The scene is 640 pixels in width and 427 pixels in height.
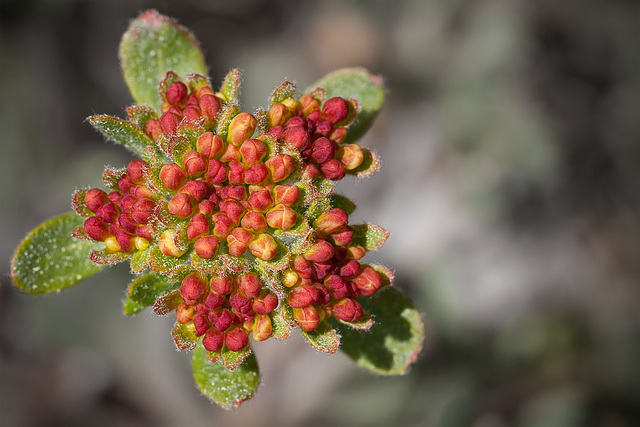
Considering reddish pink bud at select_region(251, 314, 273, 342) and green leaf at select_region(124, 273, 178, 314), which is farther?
green leaf at select_region(124, 273, 178, 314)

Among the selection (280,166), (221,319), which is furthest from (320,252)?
(221,319)

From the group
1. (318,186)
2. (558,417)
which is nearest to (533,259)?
(558,417)

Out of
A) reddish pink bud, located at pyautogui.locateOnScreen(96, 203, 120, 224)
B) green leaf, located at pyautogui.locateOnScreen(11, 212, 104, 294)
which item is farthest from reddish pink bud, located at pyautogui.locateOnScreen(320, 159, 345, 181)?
green leaf, located at pyautogui.locateOnScreen(11, 212, 104, 294)

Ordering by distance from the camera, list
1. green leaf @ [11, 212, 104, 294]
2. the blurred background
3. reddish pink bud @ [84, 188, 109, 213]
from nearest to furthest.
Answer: reddish pink bud @ [84, 188, 109, 213] < green leaf @ [11, 212, 104, 294] < the blurred background

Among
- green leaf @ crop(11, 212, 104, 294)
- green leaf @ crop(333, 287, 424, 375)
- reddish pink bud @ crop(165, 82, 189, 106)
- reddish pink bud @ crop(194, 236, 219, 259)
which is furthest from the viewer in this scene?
green leaf @ crop(333, 287, 424, 375)

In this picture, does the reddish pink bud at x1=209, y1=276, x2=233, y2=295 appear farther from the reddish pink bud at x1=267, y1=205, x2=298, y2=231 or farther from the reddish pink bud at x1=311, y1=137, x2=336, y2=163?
the reddish pink bud at x1=311, y1=137, x2=336, y2=163

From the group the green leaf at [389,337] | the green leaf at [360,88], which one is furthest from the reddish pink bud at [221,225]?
the green leaf at [360,88]
